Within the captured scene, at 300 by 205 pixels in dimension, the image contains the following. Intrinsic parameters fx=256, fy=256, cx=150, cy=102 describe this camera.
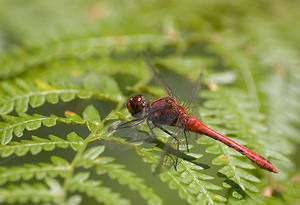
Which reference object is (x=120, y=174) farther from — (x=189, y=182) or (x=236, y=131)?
(x=236, y=131)

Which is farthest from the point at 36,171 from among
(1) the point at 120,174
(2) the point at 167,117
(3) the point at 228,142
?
(3) the point at 228,142

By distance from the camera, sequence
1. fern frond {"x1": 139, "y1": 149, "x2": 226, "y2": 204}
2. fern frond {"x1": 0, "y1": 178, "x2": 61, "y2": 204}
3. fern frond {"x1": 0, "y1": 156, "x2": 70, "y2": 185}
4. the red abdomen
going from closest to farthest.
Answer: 1. fern frond {"x1": 0, "y1": 178, "x2": 61, "y2": 204}
2. fern frond {"x1": 0, "y1": 156, "x2": 70, "y2": 185}
3. fern frond {"x1": 139, "y1": 149, "x2": 226, "y2": 204}
4. the red abdomen

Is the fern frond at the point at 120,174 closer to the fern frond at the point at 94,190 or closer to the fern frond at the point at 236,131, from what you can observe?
the fern frond at the point at 94,190

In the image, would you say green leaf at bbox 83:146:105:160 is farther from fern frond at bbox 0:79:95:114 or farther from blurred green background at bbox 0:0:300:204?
fern frond at bbox 0:79:95:114

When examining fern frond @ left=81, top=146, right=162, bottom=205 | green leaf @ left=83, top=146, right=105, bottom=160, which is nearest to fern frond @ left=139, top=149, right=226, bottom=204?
fern frond @ left=81, top=146, right=162, bottom=205

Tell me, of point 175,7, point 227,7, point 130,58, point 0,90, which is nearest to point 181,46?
point 130,58
